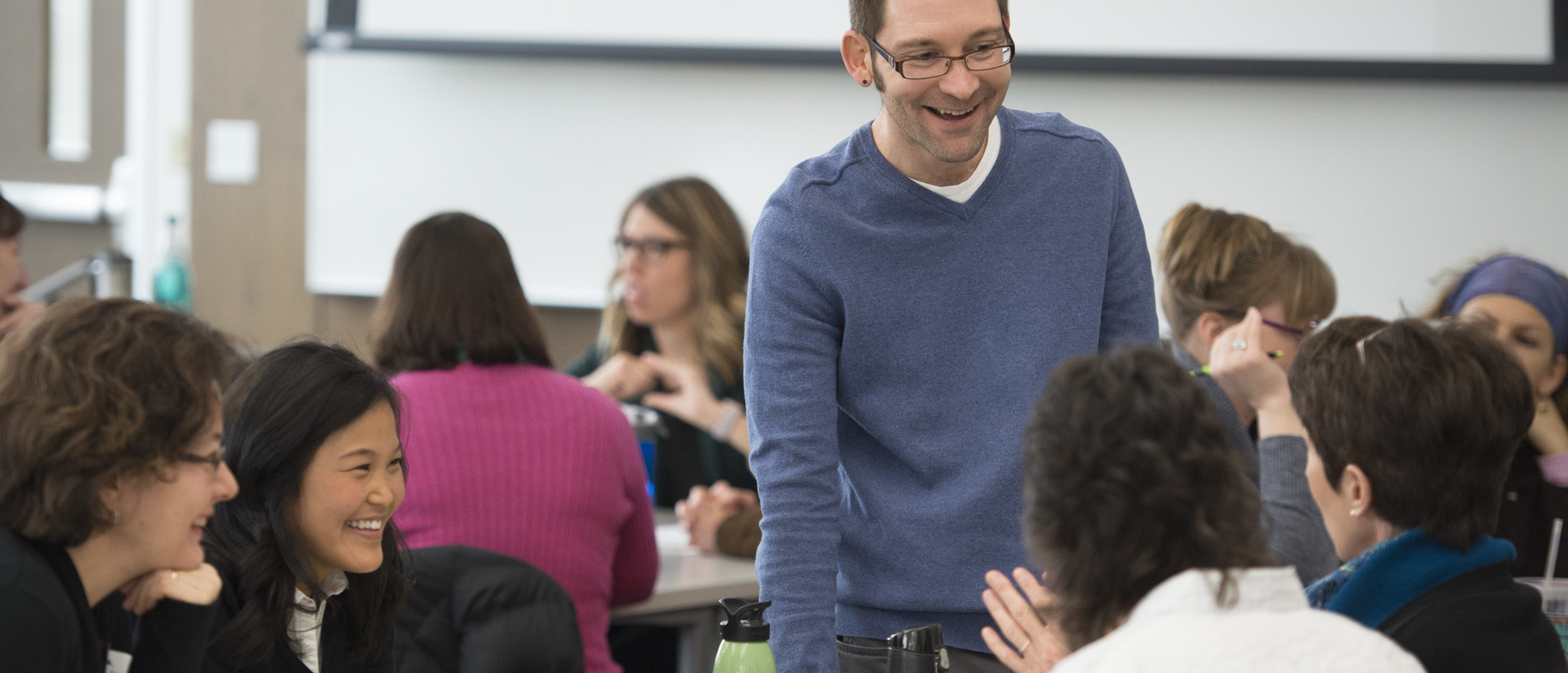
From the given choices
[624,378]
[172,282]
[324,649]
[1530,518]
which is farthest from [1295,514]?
[172,282]

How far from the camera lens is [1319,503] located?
1.61 m

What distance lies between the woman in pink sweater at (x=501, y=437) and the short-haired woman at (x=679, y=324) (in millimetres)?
718

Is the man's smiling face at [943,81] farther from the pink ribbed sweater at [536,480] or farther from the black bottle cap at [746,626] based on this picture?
the pink ribbed sweater at [536,480]

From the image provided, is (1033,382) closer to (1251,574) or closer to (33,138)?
(1251,574)

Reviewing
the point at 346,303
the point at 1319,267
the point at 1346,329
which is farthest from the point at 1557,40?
the point at 346,303

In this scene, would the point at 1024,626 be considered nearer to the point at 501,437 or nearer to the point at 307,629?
the point at 307,629

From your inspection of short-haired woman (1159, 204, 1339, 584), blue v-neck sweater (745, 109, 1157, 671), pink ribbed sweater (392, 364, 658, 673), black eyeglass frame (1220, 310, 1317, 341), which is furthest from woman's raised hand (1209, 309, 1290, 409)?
pink ribbed sweater (392, 364, 658, 673)

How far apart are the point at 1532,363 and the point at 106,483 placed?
2393 mm

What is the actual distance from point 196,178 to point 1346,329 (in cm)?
397

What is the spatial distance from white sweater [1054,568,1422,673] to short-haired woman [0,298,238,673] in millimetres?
919

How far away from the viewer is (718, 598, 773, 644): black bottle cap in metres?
1.32

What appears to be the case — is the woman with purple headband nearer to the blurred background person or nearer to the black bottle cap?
the black bottle cap

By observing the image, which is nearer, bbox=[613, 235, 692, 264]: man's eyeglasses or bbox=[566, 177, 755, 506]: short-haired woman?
bbox=[566, 177, 755, 506]: short-haired woman

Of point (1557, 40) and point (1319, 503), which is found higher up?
point (1557, 40)
